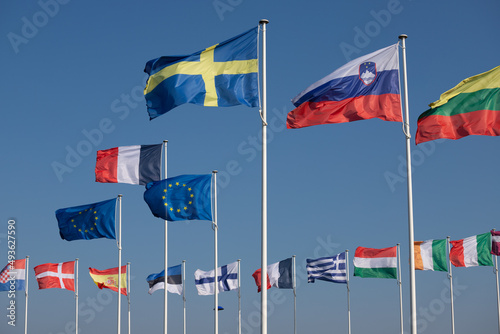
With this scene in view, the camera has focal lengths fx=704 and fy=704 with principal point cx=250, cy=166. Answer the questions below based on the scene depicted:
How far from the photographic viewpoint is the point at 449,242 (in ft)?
157

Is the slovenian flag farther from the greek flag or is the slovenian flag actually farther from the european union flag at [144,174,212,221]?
the european union flag at [144,174,212,221]

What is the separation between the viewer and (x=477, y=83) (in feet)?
73.9

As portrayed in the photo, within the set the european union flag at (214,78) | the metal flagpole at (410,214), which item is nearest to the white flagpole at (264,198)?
the european union flag at (214,78)

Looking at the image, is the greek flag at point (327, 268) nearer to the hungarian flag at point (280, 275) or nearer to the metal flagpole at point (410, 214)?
the hungarian flag at point (280, 275)

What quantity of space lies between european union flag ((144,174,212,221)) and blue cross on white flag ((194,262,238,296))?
57.2ft

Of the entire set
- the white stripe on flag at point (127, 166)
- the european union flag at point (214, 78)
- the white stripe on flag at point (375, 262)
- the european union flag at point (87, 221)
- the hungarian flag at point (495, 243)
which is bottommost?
the white stripe on flag at point (375, 262)

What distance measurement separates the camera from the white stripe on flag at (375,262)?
4588 centimetres

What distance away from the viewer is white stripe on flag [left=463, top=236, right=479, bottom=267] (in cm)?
4591

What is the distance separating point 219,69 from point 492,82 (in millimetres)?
8751

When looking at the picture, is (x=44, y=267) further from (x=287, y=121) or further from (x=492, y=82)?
(x=492, y=82)

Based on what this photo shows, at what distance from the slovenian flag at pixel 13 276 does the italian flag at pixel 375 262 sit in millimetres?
24286

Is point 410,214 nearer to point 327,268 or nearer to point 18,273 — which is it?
point 327,268

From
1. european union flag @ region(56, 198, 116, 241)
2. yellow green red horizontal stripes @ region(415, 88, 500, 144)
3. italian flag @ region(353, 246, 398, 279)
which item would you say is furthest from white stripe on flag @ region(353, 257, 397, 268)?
yellow green red horizontal stripes @ region(415, 88, 500, 144)

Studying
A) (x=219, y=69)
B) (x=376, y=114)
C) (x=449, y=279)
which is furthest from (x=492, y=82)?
(x=449, y=279)
